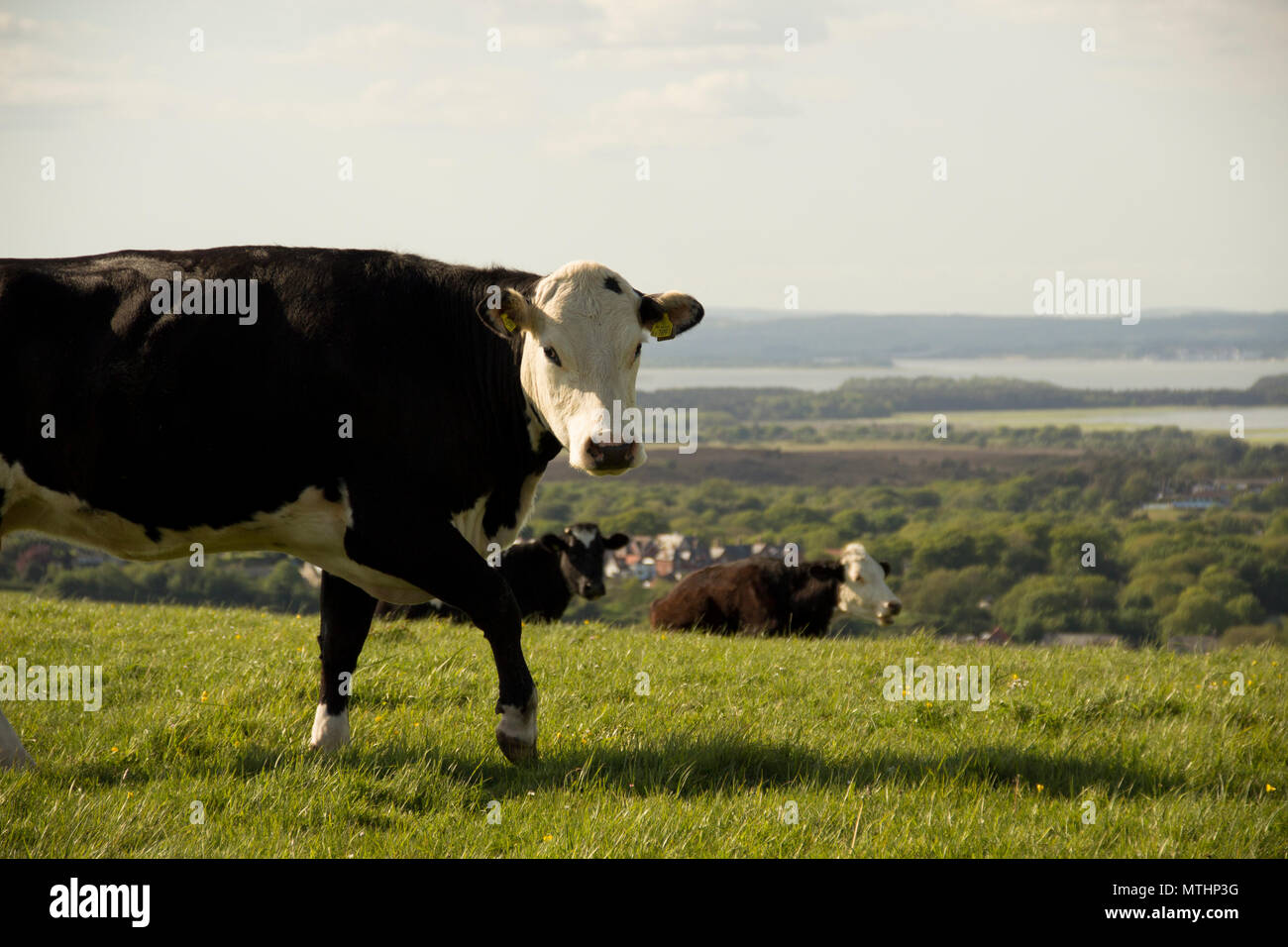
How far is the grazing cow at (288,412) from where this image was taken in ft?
22.3

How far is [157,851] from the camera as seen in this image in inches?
211

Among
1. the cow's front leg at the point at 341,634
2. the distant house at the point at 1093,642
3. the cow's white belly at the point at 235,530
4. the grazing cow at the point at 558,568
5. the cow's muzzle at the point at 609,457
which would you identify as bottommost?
the distant house at the point at 1093,642

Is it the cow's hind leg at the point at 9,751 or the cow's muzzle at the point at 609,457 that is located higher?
the cow's muzzle at the point at 609,457

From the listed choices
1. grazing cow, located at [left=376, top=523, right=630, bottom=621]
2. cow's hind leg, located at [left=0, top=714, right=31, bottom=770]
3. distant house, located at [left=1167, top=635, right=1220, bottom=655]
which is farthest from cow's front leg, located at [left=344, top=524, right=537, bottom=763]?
grazing cow, located at [left=376, top=523, right=630, bottom=621]

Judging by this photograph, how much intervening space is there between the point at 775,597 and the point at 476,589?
9592mm

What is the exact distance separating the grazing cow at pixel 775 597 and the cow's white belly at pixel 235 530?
8.61 m

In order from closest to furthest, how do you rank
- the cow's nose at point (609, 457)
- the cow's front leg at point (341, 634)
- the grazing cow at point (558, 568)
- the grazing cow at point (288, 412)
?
the cow's nose at point (609, 457), the grazing cow at point (288, 412), the cow's front leg at point (341, 634), the grazing cow at point (558, 568)

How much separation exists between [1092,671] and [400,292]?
6.49 metres

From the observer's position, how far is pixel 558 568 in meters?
16.9

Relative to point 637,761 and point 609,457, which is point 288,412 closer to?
point 609,457

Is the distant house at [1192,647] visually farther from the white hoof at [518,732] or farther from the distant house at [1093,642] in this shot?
the white hoof at [518,732]

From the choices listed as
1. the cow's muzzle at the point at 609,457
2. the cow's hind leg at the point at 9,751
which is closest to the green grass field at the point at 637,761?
the cow's hind leg at the point at 9,751

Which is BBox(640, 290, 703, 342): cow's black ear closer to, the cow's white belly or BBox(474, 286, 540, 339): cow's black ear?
BBox(474, 286, 540, 339): cow's black ear
